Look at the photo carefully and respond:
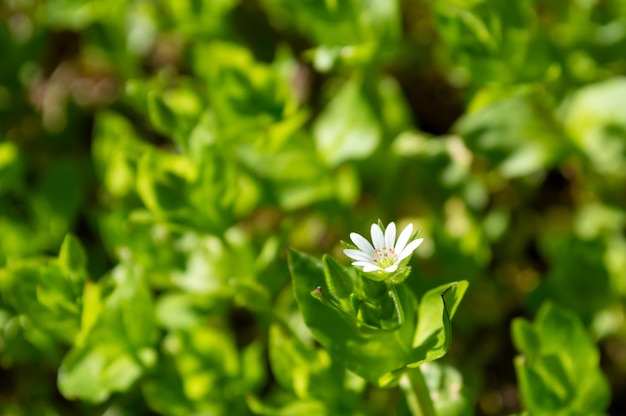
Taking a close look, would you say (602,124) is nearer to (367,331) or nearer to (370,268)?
(367,331)

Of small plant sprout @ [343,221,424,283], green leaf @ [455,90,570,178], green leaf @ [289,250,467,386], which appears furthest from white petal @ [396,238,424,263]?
green leaf @ [455,90,570,178]

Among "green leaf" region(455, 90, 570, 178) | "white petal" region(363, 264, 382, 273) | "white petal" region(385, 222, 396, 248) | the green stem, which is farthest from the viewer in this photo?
"green leaf" region(455, 90, 570, 178)

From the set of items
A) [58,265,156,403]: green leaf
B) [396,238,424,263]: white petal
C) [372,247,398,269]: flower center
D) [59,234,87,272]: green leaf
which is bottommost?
[58,265,156,403]: green leaf

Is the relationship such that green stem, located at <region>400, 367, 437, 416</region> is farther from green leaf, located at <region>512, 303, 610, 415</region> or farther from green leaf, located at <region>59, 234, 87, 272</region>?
green leaf, located at <region>59, 234, 87, 272</region>

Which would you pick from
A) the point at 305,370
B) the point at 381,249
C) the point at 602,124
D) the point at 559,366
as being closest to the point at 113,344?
the point at 305,370

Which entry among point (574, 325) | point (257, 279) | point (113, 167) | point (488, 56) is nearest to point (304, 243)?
point (257, 279)

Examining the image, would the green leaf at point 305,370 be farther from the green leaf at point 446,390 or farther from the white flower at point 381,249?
the white flower at point 381,249

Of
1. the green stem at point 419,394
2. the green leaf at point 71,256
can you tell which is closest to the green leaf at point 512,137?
the green stem at point 419,394
